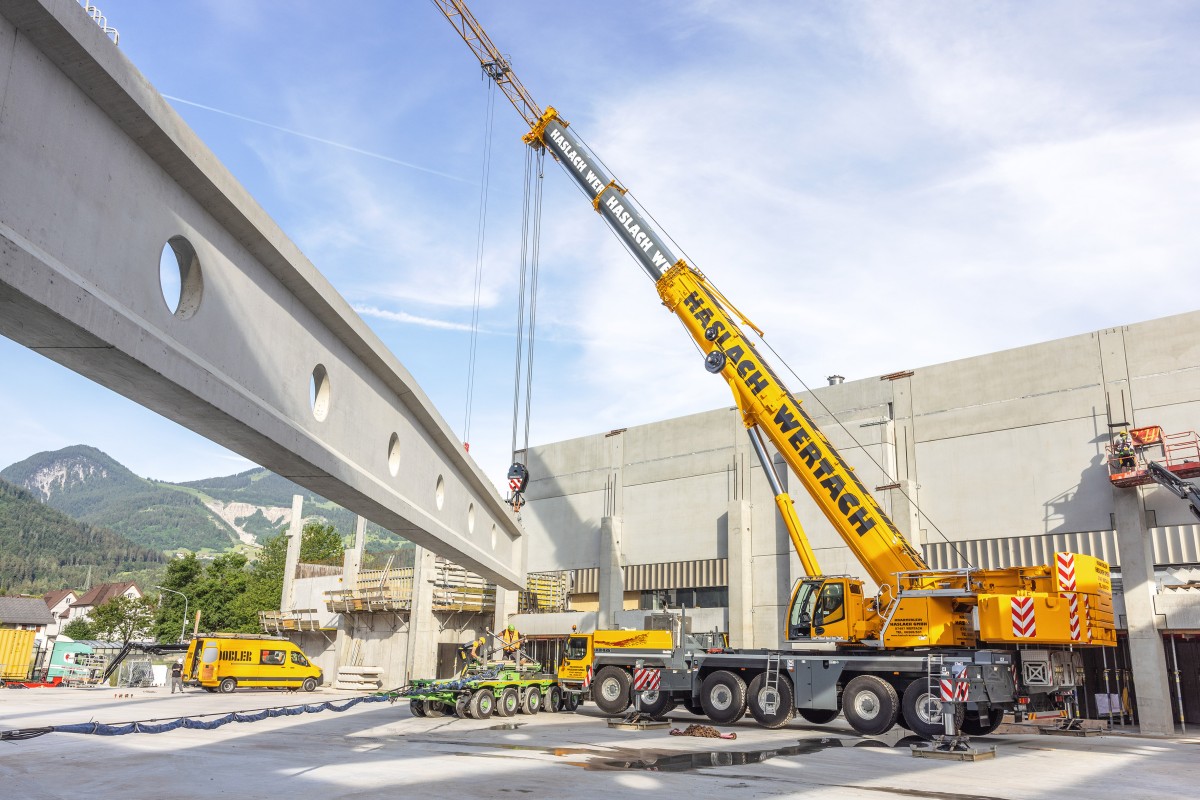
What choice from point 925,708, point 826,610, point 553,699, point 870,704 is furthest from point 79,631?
point 925,708

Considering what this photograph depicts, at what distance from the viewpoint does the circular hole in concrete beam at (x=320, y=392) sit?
1050 centimetres

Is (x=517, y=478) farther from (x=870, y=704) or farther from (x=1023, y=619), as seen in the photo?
(x=1023, y=619)

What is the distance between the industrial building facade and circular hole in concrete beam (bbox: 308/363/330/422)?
37.1 feet

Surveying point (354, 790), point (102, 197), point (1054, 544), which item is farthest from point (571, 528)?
point (102, 197)

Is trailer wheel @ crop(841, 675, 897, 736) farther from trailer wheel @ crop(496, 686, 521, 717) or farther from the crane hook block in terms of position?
the crane hook block

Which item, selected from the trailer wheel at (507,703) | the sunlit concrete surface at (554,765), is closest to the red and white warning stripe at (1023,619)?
the sunlit concrete surface at (554,765)

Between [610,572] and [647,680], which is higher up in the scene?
[610,572]

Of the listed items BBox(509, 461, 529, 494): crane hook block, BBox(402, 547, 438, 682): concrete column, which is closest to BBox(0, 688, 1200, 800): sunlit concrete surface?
BBox(509, 461, 529, 494): crane hook block

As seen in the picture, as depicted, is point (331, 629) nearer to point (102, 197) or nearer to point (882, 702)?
point (882, 702)

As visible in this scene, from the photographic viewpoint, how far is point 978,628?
57.0 feet

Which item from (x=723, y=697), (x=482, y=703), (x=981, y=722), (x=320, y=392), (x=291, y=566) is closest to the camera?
(x=320, y=392)

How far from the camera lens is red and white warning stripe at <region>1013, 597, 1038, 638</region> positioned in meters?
16.8

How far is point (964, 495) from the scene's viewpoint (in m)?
27.3

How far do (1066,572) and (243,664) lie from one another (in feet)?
95.2
